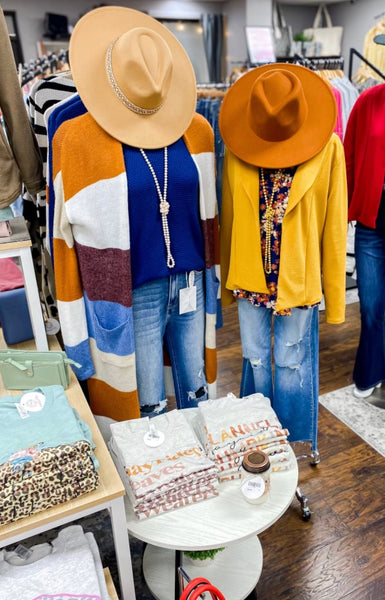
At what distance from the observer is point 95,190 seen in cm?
128

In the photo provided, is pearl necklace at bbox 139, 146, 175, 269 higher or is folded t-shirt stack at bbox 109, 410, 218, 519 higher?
pearl necklace at bbox 139, 146, 175, 269

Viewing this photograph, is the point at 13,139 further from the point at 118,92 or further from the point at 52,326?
the point at 52,326

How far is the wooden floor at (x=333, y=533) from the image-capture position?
159cm

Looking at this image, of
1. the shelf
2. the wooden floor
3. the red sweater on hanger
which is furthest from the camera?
the red sweater on hanger

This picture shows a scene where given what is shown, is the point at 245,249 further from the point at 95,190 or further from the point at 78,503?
the point at 78,503

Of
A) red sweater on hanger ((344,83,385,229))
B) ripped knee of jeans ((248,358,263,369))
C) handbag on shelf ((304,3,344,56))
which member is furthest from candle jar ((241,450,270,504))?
handbag on shelf ((304,3,344,56))

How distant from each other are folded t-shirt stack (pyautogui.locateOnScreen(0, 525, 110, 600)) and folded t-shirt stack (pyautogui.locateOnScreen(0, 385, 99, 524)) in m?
0.12

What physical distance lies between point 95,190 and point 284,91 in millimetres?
613

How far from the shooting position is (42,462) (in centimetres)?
104

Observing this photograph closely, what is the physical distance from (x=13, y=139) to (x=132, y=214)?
0.45 meters

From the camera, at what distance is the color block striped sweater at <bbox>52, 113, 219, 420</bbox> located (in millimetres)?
1266

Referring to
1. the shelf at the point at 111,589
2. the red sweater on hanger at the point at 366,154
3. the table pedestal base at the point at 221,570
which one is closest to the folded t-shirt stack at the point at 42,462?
the shelf at the point at 111,589

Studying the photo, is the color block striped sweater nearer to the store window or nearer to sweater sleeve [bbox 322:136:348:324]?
sweater sleeve [bbox 322:136:348:324]

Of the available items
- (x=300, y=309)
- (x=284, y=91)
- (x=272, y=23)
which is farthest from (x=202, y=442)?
(x=272, y=23)
